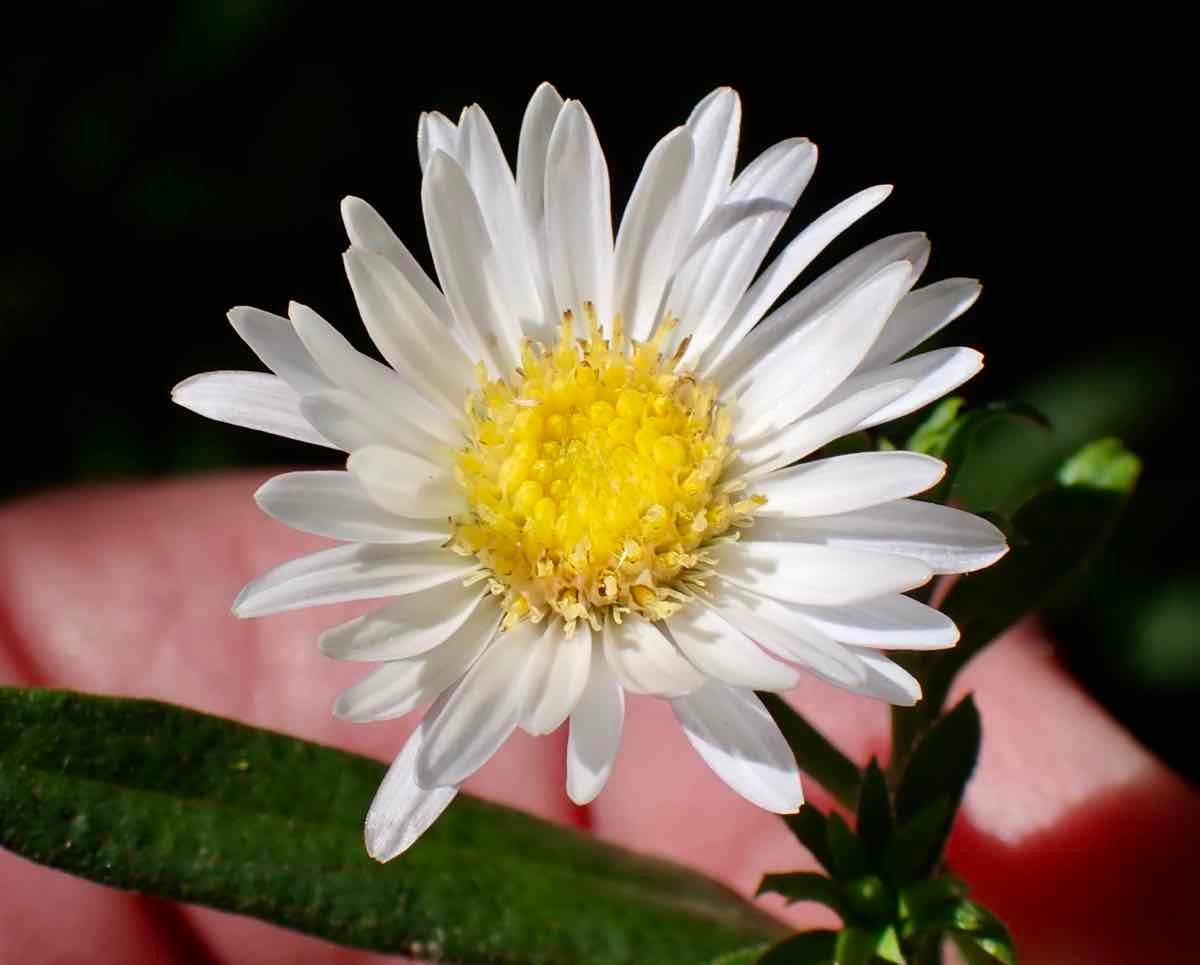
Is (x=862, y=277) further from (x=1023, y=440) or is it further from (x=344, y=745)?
(x=344, y=745)

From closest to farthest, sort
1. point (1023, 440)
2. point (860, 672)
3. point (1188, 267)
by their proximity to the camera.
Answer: point (860, 672) → point (1023, 440) → point (1188, 267)

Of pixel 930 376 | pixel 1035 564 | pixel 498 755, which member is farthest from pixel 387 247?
pixel 498 755

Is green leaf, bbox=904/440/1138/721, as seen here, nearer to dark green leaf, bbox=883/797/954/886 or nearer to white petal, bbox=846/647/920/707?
dark green leaf, bbox=883/797/954/886

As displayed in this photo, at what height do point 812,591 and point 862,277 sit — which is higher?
point 862,277

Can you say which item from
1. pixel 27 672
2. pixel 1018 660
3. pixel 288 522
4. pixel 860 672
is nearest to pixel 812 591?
pixel 860 672

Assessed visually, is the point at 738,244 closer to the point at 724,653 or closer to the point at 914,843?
the point at 724,653

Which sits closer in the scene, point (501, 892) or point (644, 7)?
point (501, 892)
